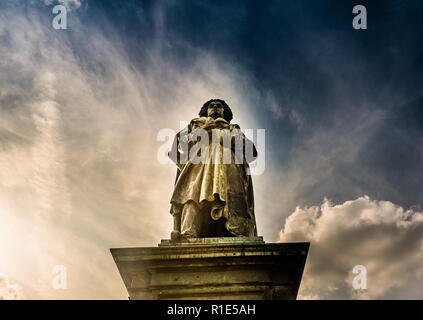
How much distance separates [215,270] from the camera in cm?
459

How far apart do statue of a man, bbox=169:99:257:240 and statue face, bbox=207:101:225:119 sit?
196 millimetres

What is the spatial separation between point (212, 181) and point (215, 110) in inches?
101

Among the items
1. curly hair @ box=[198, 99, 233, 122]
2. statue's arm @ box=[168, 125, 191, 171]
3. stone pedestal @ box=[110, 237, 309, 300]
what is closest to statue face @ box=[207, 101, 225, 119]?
curly hair @ box=[198, 99, 233, 122]

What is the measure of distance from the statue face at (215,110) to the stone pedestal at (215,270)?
162 inches

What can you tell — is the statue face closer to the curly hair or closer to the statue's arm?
the curly hair

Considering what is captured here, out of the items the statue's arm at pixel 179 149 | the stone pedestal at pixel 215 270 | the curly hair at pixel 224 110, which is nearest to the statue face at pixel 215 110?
the curly hair at pixel 224 110

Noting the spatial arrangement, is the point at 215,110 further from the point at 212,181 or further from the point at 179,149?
the point at 212,181

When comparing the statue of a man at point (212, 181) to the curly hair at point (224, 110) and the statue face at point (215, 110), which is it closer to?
the statue face at point (215, 110)

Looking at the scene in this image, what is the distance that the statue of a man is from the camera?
18.6 feet

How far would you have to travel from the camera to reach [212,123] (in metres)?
7.31

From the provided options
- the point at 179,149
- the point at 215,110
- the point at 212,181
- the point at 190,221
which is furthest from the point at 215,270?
the point at 215,110

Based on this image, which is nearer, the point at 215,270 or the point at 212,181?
the point at 215,270
